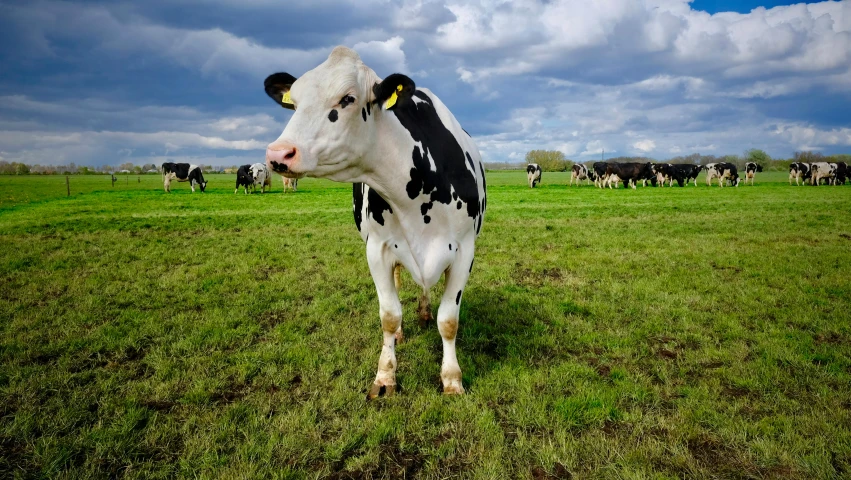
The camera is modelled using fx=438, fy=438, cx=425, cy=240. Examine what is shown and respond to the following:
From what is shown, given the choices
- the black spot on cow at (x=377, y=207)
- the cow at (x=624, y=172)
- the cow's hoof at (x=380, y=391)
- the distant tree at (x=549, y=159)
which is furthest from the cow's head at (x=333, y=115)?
the distant tree at (x=549, y=159)

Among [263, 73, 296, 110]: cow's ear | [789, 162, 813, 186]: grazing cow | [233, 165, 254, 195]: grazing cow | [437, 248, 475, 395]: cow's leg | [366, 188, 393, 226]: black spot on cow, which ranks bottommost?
[437, 248, 475, 395]: cow's leg

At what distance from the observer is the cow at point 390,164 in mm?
2854

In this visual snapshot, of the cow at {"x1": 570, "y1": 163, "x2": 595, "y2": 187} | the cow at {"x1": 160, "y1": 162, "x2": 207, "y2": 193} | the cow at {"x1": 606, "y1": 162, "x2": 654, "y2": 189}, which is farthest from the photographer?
the cow at {"x1": 570, "y1": 163, "x2": 595, "y2": 187}

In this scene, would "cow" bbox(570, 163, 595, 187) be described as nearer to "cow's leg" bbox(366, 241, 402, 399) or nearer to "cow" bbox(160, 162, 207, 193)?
"cow" bbox(160, 162, 207, 193)

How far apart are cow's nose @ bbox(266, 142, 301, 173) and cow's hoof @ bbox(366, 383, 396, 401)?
2.13m

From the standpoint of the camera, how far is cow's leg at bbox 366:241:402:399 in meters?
3.90

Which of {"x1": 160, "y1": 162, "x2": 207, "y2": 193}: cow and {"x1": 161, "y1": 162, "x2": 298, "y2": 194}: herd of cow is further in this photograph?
{"x1": 160, "y1": 162, "x2": 207, "y2": 193}: cow

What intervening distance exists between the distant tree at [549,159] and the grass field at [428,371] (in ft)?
326

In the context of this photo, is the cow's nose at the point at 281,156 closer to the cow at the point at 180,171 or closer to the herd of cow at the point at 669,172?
the cow at the point at 180,171

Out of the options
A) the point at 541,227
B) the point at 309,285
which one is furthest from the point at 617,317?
the point at 541,227

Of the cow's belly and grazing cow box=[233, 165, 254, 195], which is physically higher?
grazing cow box=[233, 165, 254, 195]

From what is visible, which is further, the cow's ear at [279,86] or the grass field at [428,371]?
the cow's ear at [279,86]

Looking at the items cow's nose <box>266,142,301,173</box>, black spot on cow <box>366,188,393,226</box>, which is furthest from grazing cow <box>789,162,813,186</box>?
cow's nose <box>266,142,301,173</box>

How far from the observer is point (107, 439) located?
3123mm
